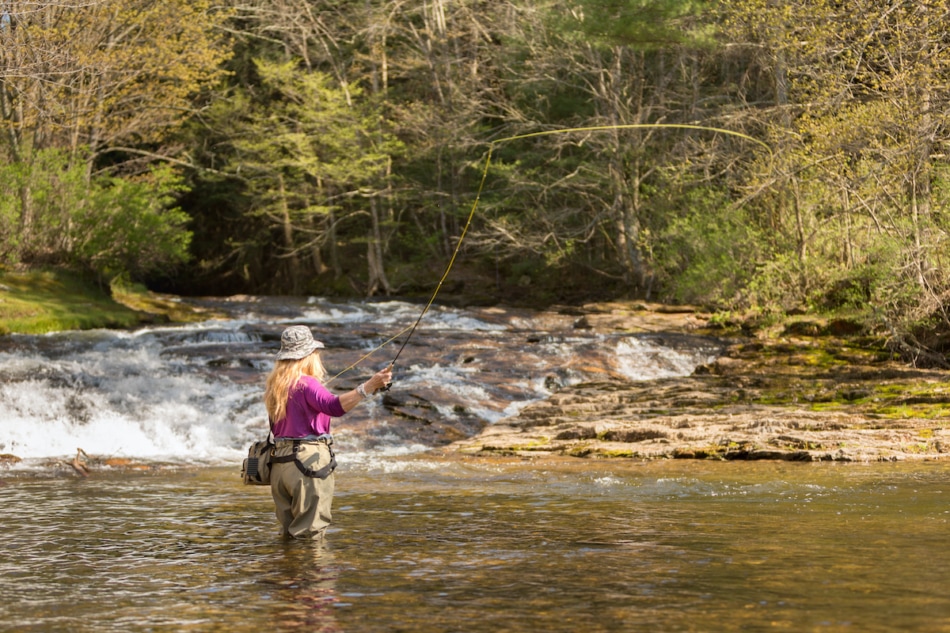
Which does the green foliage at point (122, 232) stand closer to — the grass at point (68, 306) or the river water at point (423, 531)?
the grass at point (68, 306)

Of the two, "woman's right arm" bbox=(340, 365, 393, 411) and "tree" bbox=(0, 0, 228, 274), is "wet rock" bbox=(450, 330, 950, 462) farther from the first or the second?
"tree" bbox=(0, 0, 228, 274)

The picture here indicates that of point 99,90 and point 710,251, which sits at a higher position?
point 99,90

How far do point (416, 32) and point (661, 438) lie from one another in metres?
27.3

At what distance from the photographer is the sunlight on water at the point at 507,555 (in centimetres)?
512

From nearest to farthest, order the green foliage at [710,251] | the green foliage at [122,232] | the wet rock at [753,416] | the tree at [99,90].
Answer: the wet rock at [753,416] → the green foliage at [710,251] → the tree at [99,90] → the green foliage at [122,232]

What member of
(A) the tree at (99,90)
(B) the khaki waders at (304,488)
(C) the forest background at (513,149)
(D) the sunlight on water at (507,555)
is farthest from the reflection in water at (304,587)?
(A) the tree at (99,90)

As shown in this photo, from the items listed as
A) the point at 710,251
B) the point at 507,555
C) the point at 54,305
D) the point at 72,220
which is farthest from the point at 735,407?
the point at 72,220

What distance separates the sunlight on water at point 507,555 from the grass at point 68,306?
458 inches

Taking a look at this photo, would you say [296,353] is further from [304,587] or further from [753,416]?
[753,416]

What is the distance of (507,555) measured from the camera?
263 inches

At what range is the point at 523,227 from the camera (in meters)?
32.6

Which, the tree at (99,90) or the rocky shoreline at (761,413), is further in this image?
the tree at (99,90)

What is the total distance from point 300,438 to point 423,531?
1.29 metres

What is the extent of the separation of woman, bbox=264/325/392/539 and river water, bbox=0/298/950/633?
10.2 inches
